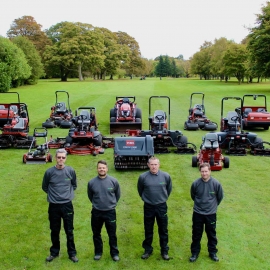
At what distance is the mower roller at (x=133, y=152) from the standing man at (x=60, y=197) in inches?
217

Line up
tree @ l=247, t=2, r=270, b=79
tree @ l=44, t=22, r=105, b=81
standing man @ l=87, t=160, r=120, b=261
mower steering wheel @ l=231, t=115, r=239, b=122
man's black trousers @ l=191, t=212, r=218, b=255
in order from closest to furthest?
standing man @ l=87, t=160, r=120, b=261, man's black trousers @ l=191, t=212, r=218, b=255, mower steering wheel @ l=231, t=115, r=239, b=122, tree @ l=247, t=2, r=270, b=79, tree @ l=44, t=22, r=105, b=81

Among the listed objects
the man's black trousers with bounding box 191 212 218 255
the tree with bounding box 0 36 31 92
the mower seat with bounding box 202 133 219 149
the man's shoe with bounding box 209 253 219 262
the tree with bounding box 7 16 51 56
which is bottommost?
the man's shoe with bounding box 209 253 219 262

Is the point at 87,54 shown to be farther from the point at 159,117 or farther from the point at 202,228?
the point at 202,228

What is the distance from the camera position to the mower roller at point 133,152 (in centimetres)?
1227

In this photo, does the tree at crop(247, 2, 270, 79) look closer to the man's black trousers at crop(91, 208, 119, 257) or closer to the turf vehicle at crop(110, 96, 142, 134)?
the turf vehicle at crop(110, 96, 142, 134)

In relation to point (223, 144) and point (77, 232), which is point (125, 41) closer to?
point (223, 144)

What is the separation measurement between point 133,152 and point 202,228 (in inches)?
225

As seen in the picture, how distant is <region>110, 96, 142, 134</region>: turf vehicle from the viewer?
64.0ft

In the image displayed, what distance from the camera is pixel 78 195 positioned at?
33.4 ft

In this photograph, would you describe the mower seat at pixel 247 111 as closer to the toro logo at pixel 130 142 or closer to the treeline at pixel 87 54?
the toro logo at pixel 130 142

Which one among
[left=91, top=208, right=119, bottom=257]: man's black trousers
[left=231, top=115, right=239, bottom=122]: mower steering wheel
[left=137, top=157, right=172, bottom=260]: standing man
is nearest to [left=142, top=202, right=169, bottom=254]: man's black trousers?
[left=137, top=157, right=172, bottom=260]: standing man

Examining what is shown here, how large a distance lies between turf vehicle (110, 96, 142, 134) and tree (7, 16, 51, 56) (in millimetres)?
69811

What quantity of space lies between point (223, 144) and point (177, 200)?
6254 millimetres

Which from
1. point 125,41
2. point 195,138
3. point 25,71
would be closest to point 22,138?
point 195,138
